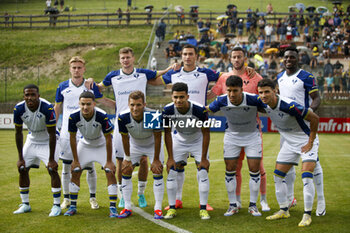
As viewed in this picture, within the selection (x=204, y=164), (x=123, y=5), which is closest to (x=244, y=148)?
(x=204, y=164)

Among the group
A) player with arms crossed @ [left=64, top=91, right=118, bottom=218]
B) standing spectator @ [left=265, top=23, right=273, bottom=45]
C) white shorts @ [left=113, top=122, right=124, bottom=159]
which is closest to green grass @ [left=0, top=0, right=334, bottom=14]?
standing spectator @ [left=265, top=23, right=273, bottom=45]

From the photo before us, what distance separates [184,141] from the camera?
8266 millimetres

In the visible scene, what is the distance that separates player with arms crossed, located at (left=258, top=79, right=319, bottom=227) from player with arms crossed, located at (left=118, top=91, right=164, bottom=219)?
77.2 inches

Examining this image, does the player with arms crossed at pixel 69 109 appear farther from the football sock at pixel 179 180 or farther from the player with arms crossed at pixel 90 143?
the football sock at pixel 179 180

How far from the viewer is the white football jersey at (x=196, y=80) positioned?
29.2 ft

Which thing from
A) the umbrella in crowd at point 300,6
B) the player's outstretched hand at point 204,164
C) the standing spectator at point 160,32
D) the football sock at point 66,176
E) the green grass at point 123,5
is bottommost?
the football sock at point 66,176

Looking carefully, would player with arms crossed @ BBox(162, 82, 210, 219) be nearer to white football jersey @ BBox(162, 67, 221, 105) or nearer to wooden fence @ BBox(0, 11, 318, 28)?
white football jersey @ BBox(162, 67, 221, 105)

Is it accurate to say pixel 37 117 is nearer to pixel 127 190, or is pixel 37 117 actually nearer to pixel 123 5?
pixel 127 190

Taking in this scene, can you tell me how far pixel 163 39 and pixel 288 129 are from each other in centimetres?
3031

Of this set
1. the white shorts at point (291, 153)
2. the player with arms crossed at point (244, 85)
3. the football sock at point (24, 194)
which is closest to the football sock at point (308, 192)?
the white shorts at point (291, 153)

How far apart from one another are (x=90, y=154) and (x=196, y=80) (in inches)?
98.6

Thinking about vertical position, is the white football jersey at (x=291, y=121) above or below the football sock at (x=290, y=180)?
above

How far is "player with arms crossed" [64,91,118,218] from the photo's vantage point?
8.09 metres

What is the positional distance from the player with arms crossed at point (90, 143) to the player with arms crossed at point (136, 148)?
9.6 inches
